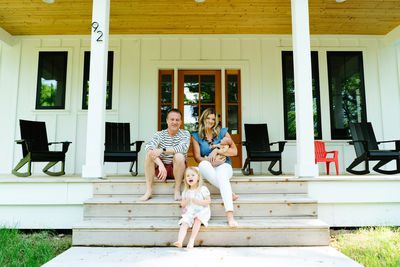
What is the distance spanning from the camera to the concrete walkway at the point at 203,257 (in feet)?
5.89

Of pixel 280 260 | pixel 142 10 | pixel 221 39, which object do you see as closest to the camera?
pixel 280 260

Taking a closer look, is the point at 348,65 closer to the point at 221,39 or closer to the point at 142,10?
the point at 221,39

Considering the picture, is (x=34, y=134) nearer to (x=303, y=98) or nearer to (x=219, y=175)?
(x=219, y=175)

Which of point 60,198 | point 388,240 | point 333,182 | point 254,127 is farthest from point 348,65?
point 60,198

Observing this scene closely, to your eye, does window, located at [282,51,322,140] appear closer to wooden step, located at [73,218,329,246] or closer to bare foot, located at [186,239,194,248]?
wooden step, located at [73,218,329,246]

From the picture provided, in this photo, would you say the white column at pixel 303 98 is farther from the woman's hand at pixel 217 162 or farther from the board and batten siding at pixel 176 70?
the board and batten siding at pixel 176 70

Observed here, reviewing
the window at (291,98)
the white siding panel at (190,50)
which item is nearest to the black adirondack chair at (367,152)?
the window at (291,98)

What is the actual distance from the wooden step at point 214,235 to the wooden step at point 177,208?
202 mm

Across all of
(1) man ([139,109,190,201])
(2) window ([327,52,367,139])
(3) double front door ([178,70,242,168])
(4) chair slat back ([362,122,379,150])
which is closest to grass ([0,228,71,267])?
(1) man ([139,109,190,201])

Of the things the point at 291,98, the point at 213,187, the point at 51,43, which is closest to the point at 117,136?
the point at 51,43

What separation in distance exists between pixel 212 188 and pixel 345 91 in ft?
11.8

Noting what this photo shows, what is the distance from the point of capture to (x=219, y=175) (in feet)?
7.69

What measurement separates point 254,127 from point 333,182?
6.48 ft

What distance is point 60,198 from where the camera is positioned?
8.73ft
